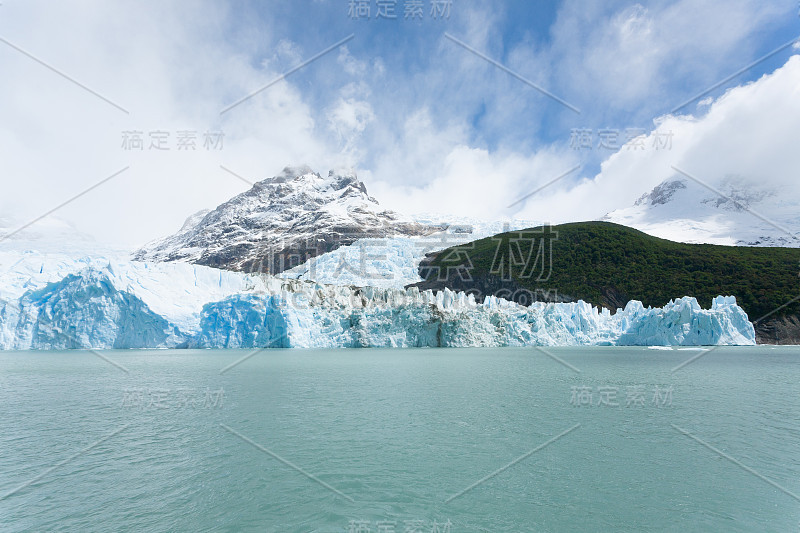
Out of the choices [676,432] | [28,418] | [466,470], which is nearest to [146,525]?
[466,470]

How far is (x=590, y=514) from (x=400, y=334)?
1346 inches

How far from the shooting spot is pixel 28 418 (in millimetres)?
10648

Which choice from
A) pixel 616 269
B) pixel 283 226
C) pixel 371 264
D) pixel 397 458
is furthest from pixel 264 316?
pixel 283 226

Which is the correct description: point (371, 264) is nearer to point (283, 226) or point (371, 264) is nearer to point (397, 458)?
point (397, 458)

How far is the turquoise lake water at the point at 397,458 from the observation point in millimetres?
5672

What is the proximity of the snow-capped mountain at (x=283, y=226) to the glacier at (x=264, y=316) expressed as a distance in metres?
62.1

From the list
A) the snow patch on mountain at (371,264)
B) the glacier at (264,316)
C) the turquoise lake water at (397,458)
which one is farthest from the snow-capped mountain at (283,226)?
the turquoise lake water at (397,458)

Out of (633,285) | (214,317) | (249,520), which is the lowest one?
(249,520)

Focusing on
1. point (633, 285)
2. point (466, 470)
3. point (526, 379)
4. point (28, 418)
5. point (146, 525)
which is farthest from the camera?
point (633, 285)

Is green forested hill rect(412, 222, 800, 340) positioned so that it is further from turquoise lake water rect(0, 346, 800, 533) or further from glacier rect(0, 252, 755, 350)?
turquoise lake water rect(0, 346, 800, 533)

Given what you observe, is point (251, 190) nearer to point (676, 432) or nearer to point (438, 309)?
point (438, 309)

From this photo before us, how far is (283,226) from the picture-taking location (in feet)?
439

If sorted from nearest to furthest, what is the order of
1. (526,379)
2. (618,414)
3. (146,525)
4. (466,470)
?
(146,525), (466,470), (618,414), (526,379)

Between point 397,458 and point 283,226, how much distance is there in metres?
133
